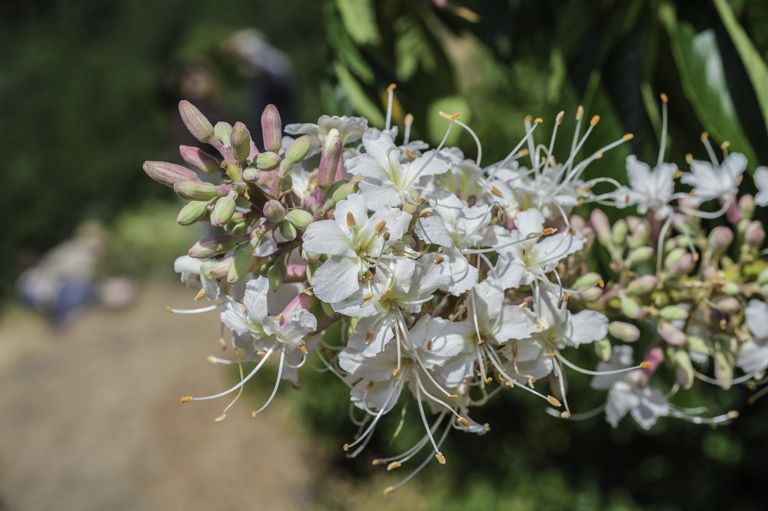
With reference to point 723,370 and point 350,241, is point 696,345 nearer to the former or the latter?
point 723,370

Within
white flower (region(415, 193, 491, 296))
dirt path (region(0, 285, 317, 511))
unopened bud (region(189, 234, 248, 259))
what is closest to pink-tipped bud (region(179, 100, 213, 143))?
unopened bud (region(189, 234, 248, 259))

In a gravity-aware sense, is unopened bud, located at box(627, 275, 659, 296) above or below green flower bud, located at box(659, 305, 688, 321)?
above

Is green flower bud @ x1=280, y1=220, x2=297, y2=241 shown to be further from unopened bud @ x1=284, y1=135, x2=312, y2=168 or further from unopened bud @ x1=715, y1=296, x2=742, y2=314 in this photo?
unopened bud @ x1=715, y1=296, x2=742, y2=314

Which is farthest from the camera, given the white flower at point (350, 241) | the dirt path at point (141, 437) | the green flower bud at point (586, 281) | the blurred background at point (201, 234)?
the dirt path at point (141, 437)

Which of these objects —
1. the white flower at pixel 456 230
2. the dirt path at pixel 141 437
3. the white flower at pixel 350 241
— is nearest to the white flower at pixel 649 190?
the white flower at pixel 456 230

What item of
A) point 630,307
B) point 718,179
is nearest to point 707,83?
point 718,179

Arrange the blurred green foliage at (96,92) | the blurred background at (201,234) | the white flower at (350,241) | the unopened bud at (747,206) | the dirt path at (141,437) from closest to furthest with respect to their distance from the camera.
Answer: the white flower at (350,241)
the unopened bud at (747,206)
the blurred background at (201,234)
the dirt path at (141,437)
the blurred green foliage at (96,92)

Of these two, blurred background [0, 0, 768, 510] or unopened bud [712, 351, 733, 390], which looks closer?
unopened bud [712, 351, 733, 390]

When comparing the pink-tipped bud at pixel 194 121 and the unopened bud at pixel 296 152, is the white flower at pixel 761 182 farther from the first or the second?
the pink-tipped bud at pixel 194 121
